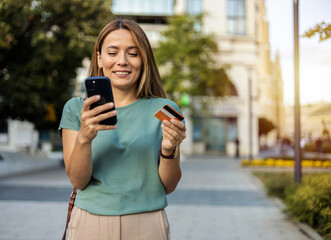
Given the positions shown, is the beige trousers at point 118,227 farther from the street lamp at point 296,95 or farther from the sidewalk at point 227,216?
the street lamp at point 296,95

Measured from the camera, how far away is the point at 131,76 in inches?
85.4

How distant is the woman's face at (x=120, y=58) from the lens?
84.1 inches

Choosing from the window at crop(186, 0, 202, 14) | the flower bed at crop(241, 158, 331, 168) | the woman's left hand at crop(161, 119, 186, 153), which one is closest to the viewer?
the woman's left hand at crop(161, 119, 186, 153)

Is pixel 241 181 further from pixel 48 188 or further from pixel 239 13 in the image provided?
pixel 239 13

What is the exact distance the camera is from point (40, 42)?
15.7 metres

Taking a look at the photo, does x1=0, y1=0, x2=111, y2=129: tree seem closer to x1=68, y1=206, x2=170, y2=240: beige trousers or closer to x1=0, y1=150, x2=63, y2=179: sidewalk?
x1=0, y1=150, x2=63, y2=179: sidewalk

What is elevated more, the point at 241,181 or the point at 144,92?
the point at 144,92

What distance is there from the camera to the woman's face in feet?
7.01

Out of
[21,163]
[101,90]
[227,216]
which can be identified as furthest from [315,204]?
[21,163]

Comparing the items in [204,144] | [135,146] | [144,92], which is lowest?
[204,144]

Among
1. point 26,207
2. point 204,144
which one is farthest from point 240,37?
point 26,207

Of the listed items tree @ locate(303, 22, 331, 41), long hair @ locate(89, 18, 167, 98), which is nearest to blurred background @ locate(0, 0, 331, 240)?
tree @ locate(303, 22, 331, 41)

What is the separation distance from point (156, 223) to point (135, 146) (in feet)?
1.19

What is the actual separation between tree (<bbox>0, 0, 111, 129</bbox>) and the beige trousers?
13.1 metres
